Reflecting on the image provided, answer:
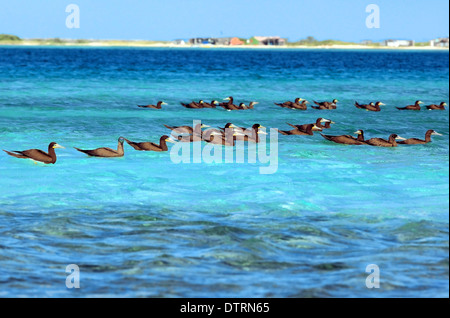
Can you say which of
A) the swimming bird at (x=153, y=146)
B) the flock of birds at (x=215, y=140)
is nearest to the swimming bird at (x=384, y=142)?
the flock of birds at (x=215, y=140)

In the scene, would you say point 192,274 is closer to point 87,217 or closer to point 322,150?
point 87,217

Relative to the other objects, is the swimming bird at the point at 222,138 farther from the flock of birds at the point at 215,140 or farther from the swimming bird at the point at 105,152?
the swimming bird at the point at 105,152

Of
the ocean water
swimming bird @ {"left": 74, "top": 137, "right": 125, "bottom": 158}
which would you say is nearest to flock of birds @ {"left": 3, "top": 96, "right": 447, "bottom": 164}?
swimming bird @ {"left": 74, "top": 137, "right": 125, "bottom": 158}

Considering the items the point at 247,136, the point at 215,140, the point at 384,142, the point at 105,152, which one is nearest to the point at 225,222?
the point at 105,152

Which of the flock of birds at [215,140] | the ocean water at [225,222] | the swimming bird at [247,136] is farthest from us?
the swimming bird at [247,136]

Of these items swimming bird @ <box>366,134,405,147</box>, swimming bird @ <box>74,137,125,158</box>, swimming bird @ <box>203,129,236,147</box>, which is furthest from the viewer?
swimming bird @ <box>366,134,405,147</box>

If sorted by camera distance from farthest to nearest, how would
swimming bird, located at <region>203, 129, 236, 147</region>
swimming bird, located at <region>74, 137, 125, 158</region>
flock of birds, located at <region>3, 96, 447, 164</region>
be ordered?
swimming bird, located at <region>203, 129, 236, 147</region>, swimming bird, located at <region>74, 137, 125, 158</region>, flock of birds, located at <region>3, 96, 447, 164</region>

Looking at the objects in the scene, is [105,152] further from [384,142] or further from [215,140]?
[384,142]

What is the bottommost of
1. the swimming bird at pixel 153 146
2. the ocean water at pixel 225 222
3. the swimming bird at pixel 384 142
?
the ocean water at pixel 225 222

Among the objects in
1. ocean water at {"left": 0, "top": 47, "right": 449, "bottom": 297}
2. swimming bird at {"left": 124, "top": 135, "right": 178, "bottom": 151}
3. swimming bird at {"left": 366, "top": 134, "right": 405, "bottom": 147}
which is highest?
swimming bird at {"left": 124, "top": 135, "right": 178, "bottom": 151}

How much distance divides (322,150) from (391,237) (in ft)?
33.8

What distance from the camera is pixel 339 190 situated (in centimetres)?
1531

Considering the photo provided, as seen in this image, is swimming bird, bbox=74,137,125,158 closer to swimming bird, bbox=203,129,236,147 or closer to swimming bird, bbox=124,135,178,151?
swimming bird, bbox=124,135,178,151

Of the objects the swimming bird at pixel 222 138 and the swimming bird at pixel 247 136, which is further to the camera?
the swimming bird at pixel 247 136
